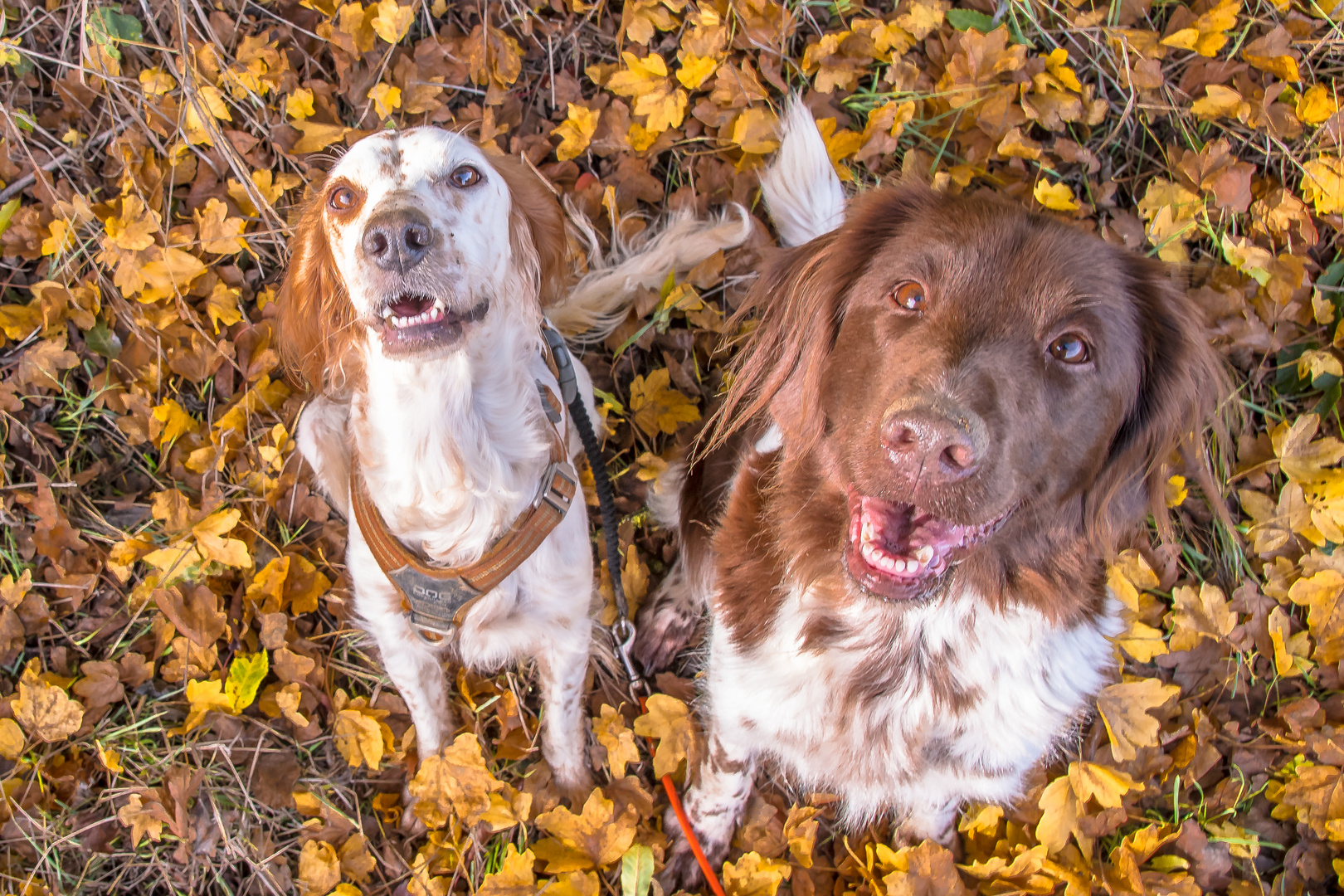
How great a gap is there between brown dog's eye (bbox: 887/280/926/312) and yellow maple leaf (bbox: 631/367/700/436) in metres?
1.25

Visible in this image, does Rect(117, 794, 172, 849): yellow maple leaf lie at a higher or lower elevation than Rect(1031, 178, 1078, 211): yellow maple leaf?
lower

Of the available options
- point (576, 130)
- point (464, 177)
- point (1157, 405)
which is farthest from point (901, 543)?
point (576, 130)

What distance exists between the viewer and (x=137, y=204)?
3002mm

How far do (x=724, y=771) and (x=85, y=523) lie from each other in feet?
8.01

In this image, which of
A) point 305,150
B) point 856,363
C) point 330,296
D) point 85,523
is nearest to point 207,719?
point 85,523

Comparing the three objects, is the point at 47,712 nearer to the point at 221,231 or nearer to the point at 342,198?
the point at 221,231

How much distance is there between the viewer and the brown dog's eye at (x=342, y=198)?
79.0 inches

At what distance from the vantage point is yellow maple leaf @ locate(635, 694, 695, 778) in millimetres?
2814

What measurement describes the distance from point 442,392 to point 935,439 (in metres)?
1.14

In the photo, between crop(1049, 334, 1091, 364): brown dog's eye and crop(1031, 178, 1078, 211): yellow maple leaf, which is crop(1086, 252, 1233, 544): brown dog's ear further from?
crop(1031, 178, 1078, 211): yellow maple leaf

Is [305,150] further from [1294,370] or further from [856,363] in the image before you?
[1294,370]

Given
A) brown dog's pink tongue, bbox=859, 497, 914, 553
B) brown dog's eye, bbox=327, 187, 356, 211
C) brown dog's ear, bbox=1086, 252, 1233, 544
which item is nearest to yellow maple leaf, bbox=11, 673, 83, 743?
brown dog's eye, bbox=327, 187, 356, 211

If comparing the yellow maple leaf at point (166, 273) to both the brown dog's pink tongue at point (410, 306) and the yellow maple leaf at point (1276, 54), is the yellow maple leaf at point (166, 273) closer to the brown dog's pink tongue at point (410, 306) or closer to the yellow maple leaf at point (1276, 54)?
the brown dog's pink tongue at point (410, 306)

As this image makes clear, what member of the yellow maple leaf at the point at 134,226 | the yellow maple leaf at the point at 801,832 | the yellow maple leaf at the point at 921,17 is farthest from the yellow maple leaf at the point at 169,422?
the yellow maple leaf at the point at 921,17
